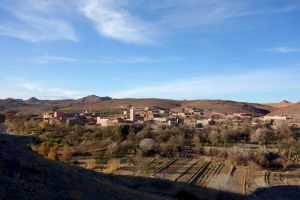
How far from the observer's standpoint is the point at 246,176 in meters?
51.5

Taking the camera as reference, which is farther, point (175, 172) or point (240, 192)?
point (175, 172)

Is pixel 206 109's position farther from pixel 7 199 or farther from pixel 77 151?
pixel 7 199

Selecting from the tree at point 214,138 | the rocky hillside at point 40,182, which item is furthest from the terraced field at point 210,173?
the rocky hillside at point 40,182

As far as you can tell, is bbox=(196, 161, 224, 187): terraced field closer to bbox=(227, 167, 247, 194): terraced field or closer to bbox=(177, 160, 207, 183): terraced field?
bbox=(177, 160, 207, 183): terraced field

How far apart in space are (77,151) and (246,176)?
79.6 feet

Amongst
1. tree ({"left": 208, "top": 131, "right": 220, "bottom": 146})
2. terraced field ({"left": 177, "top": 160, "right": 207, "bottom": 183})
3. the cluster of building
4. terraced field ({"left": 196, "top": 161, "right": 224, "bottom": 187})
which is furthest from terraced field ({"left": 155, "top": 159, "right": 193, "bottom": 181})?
the cluster of building

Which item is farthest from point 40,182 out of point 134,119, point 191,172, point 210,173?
point 134,119

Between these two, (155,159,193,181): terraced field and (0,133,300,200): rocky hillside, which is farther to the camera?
(155,159,193,181): terraced field

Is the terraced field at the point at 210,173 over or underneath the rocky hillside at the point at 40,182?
underneath

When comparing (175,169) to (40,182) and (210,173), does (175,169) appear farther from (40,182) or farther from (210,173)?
(40,182)

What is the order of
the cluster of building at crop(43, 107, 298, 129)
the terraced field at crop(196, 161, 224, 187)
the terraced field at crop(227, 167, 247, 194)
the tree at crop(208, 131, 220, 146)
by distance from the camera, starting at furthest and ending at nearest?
the cluster of building at crop(43, 107, 298, 129) < the tree at crop(208, 131, 220, 146) < the terraced field at crop(196, 161, 224, 187) < the terraced field at crop(227, 167, 247, 194)

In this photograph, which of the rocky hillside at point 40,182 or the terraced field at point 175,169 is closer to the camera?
the rocky hillside at point 40,182

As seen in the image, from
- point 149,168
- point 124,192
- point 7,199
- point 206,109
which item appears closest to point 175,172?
point 149,168

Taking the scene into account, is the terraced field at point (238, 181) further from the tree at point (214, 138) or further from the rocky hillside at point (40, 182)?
the tree at point (214, 138)
